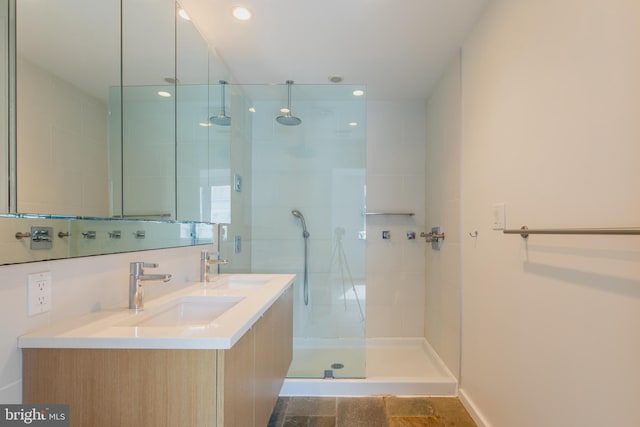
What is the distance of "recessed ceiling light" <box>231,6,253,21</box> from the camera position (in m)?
1.84

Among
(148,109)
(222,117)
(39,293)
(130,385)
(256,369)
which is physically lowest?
(256,369)

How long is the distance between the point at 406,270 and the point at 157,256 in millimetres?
2360

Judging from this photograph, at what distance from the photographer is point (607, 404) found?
3.29 ft

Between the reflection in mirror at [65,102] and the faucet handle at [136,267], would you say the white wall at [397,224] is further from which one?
the reflection in mirror at [65,102]

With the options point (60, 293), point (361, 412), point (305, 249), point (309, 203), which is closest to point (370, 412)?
point (361, 412)

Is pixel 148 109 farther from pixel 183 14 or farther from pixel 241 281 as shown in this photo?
pixel 241 281

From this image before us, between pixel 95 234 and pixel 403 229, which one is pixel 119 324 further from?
pixel 403 229

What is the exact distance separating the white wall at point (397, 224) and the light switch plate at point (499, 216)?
1447 millimetres

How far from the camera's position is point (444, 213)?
263 cm

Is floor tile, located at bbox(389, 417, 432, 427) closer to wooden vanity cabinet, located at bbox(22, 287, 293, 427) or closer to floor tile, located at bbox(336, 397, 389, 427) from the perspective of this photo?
floor tile, located at bbox(336, 397, 389, 427)

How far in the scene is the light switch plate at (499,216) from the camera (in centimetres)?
167

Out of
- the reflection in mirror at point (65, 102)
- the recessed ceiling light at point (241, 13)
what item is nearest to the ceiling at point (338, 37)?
the recessed ceiling light at point (241, 13)

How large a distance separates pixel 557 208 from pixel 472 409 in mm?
1455

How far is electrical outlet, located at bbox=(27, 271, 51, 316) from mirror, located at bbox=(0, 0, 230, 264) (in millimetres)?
76
